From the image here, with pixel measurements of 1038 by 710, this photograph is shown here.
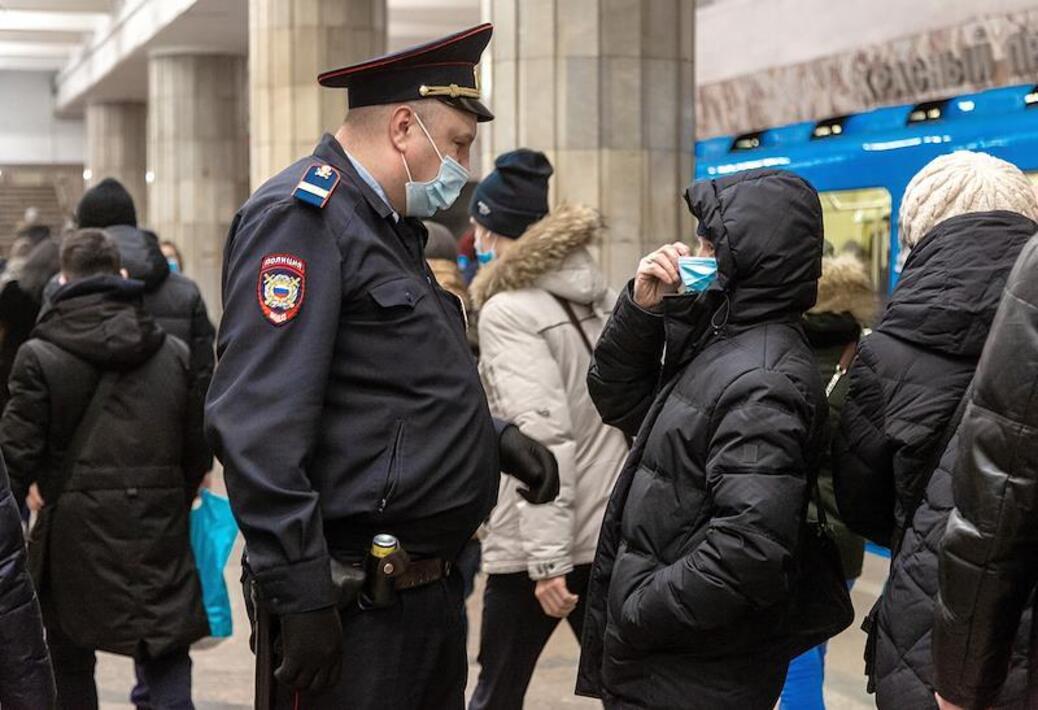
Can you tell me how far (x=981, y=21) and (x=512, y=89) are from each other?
6.32 m

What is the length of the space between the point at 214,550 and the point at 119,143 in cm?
3157

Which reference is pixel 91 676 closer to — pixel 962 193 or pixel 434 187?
pixel 434 187

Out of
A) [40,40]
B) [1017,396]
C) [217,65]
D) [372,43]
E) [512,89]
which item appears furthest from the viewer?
[40,40]

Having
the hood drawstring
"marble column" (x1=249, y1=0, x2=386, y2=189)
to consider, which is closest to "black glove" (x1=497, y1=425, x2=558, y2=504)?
the hood drawstring

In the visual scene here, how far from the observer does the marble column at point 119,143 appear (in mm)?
35781

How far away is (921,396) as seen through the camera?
3375mm

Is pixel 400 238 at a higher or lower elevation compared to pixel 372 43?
lower

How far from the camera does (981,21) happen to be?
14.8m

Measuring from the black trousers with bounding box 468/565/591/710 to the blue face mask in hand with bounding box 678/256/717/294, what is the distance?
162 cm

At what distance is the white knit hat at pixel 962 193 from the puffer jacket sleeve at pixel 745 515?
465 mm

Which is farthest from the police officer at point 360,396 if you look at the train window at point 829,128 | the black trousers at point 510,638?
the train window at point 829,128

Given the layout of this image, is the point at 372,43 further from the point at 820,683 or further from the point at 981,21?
the point at 820,683

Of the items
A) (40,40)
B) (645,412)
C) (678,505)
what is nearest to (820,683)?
(645,412)

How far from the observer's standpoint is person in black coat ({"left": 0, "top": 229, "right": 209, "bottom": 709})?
5.54 meters
